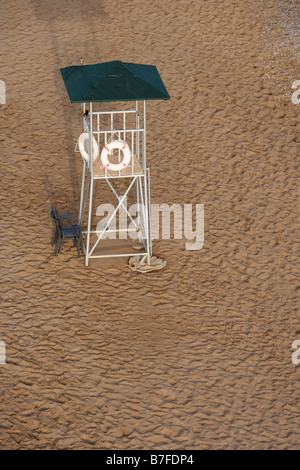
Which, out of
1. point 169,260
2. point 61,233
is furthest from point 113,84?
point 169,260

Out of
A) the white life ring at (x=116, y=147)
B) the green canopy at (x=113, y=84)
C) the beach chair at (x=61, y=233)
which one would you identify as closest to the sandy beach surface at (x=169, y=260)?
the beach chair at (x=61, y=233)

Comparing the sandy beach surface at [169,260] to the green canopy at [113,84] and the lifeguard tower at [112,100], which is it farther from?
the green canopy at [113,84]

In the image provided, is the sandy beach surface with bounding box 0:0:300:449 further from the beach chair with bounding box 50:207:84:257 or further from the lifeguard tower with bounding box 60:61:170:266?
the lifeguard tower with bounding box 60:61:170:266

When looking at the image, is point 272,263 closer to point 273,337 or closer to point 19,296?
point 273,337

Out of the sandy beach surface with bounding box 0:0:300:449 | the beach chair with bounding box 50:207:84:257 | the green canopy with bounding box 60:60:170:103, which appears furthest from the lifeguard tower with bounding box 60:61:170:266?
the sandy beach surface with bounding box 0:0:300:449
